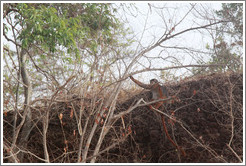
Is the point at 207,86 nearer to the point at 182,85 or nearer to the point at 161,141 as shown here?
the point at 182,85

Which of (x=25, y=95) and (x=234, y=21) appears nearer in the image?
(x=234, y=21)

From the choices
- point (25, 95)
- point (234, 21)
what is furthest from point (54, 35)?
point (234, 21)

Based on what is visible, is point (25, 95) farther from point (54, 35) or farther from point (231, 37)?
point (231, 37)

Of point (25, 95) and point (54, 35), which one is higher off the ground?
→ point (54, 35)

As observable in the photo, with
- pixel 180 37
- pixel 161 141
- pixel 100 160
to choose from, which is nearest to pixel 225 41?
pixel 180 37

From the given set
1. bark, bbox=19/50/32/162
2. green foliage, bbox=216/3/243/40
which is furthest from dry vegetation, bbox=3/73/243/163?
green foliage, bbox=216/3/243/40

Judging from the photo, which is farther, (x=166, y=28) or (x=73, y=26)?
(x=73, y=26)

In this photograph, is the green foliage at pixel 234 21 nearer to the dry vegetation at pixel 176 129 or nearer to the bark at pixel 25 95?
the dry vegetation at pixel 176 129

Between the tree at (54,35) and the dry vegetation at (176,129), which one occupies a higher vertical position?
the tree at (54,35)

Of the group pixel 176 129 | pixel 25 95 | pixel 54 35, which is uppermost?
pixel 54 35

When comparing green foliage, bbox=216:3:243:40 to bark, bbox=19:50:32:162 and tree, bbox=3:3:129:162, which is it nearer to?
tree, bbox=3:3:129:162

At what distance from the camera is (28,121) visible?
16.3ft

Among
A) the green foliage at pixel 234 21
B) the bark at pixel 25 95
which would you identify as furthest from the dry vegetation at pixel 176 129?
the green foliage at pixel 234 21

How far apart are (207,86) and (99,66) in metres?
2.49
